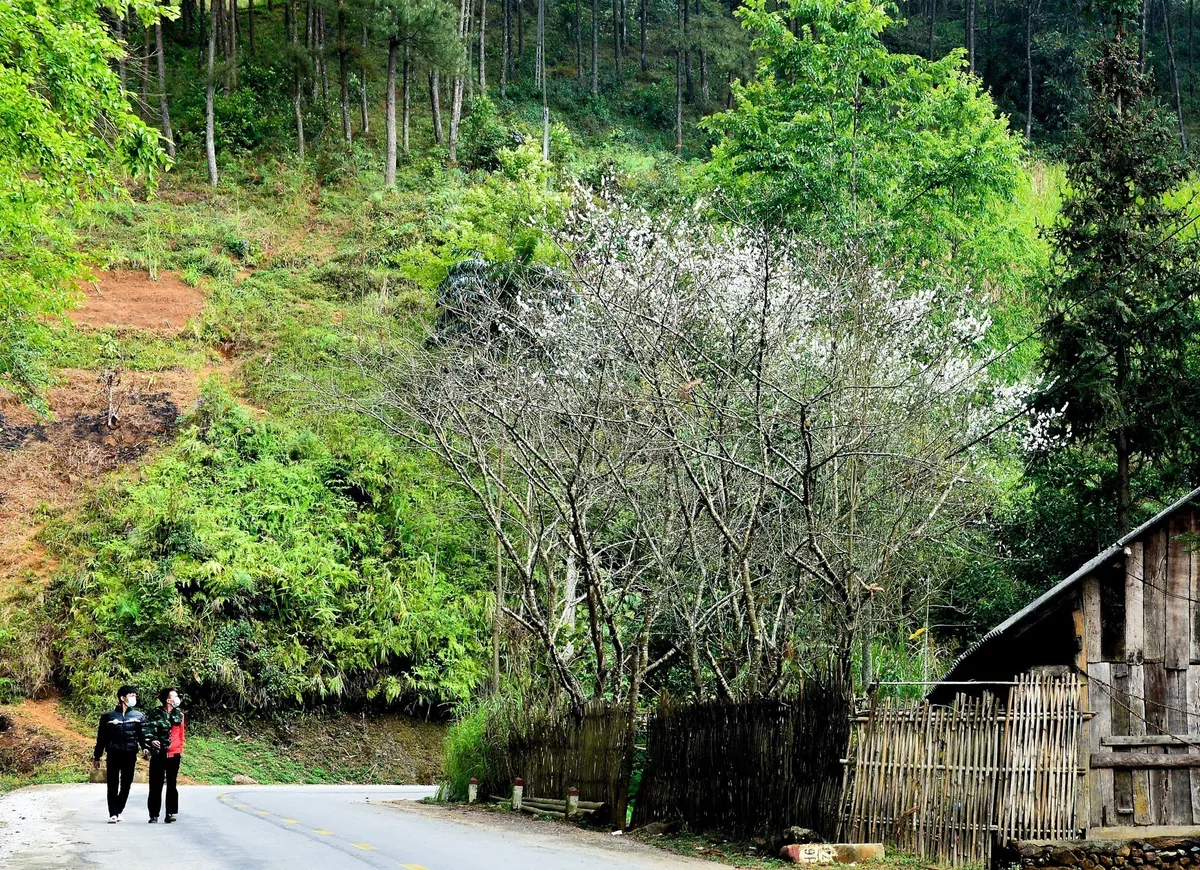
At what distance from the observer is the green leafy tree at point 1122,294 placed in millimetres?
18484

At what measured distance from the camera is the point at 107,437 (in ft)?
100

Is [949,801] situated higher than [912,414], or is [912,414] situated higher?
[912,414]

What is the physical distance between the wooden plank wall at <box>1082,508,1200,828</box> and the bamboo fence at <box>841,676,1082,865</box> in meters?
0.55

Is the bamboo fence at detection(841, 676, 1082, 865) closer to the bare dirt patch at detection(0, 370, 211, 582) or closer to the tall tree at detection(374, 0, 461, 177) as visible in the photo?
the bare dirt patch at detection(0, 370, 211, 582)

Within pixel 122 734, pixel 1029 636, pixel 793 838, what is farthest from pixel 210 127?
pixel 793 838

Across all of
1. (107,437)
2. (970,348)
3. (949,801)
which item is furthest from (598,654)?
(107,437)

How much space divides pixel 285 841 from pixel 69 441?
22687 millimetres

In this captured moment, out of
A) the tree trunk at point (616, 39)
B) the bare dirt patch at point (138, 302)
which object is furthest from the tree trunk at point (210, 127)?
the tree trunk at point (616, 39)

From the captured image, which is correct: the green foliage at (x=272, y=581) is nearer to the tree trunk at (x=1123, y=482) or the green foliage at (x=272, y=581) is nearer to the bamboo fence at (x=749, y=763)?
the bamboo fence at (x=749, y=763)

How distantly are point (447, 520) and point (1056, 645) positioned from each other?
17.7 m

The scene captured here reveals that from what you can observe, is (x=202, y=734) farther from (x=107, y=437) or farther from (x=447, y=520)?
(x=107, y=437)

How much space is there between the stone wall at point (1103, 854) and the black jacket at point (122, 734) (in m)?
9.16

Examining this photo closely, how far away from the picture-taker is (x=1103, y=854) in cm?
1091

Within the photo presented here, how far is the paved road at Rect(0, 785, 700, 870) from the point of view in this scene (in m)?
9.66
